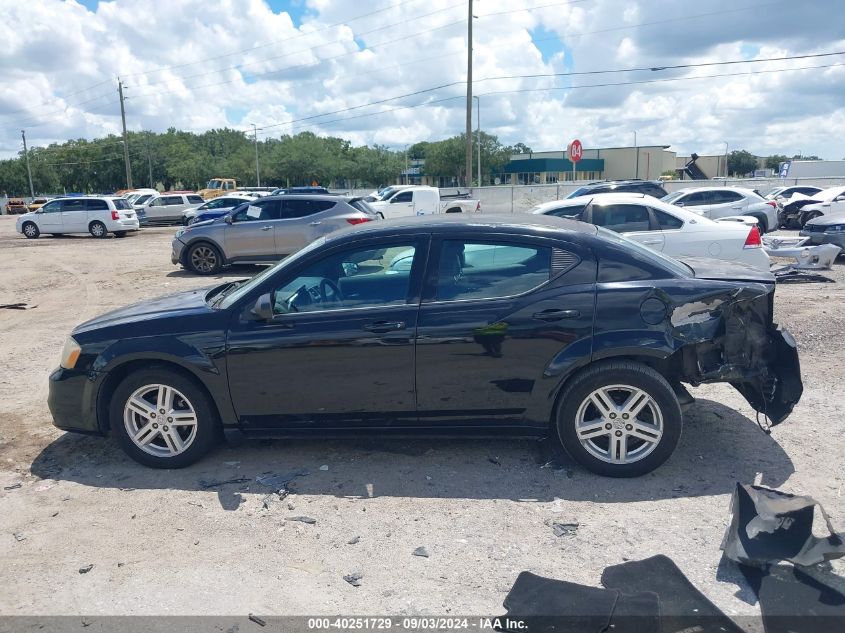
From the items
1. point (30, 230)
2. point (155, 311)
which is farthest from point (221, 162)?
point (155, 311)

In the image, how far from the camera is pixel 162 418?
191 inches

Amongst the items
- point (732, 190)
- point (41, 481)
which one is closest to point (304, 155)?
point (732, 190)

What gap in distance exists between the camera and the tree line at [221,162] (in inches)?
3130

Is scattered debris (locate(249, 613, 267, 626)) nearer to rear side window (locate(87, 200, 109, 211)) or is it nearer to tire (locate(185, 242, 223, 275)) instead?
tire (locate(185, 242, 223, 275))

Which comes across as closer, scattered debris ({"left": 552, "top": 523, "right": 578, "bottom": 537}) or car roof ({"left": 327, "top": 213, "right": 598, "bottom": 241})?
scattered debris ({"left": 552, "top": 523, "right": 578, "bottom": 537})

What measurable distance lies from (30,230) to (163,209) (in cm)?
812

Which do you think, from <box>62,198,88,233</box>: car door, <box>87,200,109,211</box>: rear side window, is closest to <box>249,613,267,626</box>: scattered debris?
<box>87,200,109,211</box>: rear side window

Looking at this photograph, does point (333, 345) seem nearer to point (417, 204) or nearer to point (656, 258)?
point (656, 258)

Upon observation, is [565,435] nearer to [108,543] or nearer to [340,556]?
[340,556]

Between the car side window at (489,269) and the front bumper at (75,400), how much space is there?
253cm

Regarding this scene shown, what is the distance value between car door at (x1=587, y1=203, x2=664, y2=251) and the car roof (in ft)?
19.9

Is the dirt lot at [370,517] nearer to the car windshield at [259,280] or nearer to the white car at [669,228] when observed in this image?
the car windshield at [259,280]

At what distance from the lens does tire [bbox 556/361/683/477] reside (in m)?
4.45

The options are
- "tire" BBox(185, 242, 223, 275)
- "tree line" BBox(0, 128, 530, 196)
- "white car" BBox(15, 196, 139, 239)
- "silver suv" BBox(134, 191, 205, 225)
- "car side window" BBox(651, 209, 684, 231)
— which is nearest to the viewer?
"car side window" BBox(651, 209, 684, 231)
